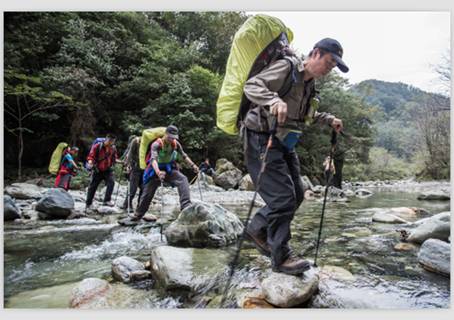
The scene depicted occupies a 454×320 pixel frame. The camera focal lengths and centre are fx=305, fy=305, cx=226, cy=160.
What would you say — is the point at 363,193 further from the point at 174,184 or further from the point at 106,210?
the point at 106,210

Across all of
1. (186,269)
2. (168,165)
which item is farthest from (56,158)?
(186,269)

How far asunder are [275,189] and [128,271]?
128 centimetres

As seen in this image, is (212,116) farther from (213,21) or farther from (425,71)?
(425,71)

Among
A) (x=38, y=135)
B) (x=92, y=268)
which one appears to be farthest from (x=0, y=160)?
(x=92, y=268)

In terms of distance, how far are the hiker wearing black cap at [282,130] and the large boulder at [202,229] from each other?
37.2 inches

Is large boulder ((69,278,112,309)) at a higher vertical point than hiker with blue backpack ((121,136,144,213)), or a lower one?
lower

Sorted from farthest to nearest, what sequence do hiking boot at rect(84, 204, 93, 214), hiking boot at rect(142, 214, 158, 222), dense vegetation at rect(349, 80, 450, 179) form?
hiking boot at rect(84, 204, 93, 214) < hiking boot at rect(142, 214, 158, 222) < dense vegetation at rect(349, 80, 450, 179)

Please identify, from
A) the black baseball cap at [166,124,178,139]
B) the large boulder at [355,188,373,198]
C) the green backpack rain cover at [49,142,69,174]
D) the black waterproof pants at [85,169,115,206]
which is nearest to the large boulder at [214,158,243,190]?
the black baseball cap at [166,124,178,139]

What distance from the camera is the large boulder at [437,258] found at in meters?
2.34

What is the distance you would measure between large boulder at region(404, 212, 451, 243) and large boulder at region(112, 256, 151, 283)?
2556 millimetres

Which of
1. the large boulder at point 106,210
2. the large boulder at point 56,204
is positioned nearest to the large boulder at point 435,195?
the large boulder at point 106,210

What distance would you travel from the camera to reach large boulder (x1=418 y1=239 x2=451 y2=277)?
234cm

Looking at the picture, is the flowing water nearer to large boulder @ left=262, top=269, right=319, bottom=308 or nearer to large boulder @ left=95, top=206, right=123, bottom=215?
large boulder @ left=262, top=269, right=319, bottom=308

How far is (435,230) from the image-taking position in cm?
284
